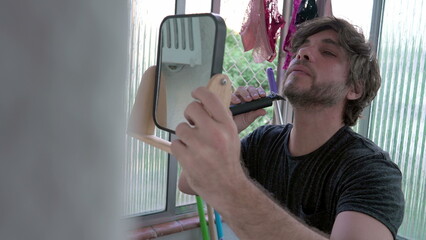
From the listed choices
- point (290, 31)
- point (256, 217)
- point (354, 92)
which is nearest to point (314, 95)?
point (354, 92)

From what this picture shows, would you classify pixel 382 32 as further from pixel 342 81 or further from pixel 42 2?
pixel 42 2

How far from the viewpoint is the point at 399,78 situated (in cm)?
163

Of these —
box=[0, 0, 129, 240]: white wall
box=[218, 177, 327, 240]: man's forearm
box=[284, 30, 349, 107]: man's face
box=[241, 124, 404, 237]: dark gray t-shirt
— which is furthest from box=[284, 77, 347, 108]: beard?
box=[0, 0, 129, 240]: white wall

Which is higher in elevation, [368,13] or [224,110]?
[368,13]

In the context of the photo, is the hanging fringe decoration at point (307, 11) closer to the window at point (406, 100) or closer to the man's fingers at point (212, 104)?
the window at point (406, 100)

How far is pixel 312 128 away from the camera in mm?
1135

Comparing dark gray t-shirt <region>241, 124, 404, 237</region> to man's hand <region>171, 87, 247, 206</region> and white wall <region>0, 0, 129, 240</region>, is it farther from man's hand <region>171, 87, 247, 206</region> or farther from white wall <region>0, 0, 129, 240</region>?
white wall <region>0, 0, 129, 240</region>

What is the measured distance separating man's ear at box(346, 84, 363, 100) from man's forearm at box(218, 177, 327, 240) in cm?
66

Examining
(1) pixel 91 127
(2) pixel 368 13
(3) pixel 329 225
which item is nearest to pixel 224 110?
(1) pixel 91 127

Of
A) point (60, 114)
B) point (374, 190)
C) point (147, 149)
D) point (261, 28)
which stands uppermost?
point (261, 28)

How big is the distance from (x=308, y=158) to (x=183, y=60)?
68 centimetres

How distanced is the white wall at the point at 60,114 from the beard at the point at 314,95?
1064mm

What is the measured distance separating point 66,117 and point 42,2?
0.03m

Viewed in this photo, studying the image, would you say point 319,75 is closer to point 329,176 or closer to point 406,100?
point 329,176
